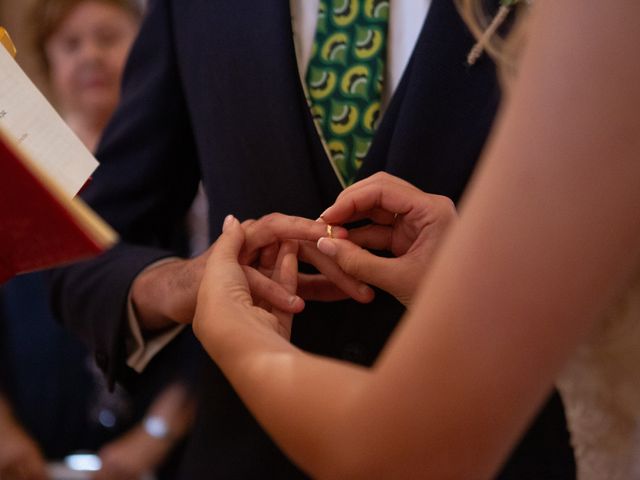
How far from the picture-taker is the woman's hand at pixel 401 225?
24.7 inches

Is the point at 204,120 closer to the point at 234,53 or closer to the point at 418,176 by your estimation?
the point at 234,53

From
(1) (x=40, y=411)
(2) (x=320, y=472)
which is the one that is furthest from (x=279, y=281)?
(1) (x=40, y=411)

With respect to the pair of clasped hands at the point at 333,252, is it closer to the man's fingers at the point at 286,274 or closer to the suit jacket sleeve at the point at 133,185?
the man's fingers at the point at 286,274

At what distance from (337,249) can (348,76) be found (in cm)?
21

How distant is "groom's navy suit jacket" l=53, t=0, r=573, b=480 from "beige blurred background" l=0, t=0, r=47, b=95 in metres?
1.01

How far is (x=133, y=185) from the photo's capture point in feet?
2.99

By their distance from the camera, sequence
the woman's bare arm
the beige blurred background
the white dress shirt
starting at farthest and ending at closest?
the beige blurred background
the white dress shirt
the woman's bare arm

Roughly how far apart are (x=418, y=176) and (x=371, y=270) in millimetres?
131

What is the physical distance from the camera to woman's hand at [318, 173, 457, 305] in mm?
628

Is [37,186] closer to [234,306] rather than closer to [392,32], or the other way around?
[234,306]

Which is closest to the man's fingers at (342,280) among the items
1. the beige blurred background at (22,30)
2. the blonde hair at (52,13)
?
the blonde hair at (52,13)

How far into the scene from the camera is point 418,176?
710 mm

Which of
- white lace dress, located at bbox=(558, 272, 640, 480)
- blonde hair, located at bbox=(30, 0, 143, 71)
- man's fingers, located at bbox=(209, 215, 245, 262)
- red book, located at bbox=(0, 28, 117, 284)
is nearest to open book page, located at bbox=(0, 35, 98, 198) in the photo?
red book, located at bbox=(0, 28, 117, 284)

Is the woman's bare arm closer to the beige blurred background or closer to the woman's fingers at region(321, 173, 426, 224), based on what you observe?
the woman's fingers at region(321, 173, 426, 224)
